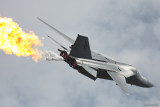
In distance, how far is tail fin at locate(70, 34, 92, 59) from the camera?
3244cm

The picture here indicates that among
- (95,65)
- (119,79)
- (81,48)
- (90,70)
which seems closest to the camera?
(81,48)

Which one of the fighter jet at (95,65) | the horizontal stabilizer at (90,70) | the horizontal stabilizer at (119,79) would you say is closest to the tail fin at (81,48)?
the fighter jet at (95,65)

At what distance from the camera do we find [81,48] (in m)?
33.5

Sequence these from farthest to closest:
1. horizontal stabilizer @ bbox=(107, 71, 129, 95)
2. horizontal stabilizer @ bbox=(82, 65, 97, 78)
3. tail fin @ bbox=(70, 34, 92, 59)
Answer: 1. horizontal stabilizer @ bbox=(107, 71, 129, 95)
2. horizontal stabilizer @ bbox=(82, 65, 97, 78)
3. tail fin @ bbox=(70, 34, 92, 59)

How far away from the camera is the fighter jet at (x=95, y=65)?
1323 inches

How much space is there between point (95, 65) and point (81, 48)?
438cm

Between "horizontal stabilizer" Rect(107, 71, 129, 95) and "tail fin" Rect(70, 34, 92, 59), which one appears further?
"horizontal stabilizer" Rect(107, 71, 129, 95)

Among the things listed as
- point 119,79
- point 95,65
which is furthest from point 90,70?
point 119,79

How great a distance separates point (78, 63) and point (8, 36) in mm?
9309

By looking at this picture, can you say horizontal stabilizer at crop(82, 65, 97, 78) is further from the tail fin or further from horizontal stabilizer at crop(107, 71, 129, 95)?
horizontal stabilizer at crop(107, 71, 129, 95)

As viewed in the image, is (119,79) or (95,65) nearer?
(95,65)

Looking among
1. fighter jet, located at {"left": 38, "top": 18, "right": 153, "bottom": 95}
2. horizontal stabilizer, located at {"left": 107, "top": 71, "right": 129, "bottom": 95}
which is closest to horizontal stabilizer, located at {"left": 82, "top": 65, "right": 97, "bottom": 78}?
fighter jet, located at {"left": 38, "top": 18, "right": 153, "bottom": 95}

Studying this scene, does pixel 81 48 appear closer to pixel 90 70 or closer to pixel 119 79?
pixel 90 70

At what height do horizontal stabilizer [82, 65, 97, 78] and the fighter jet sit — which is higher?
the fighter jet
